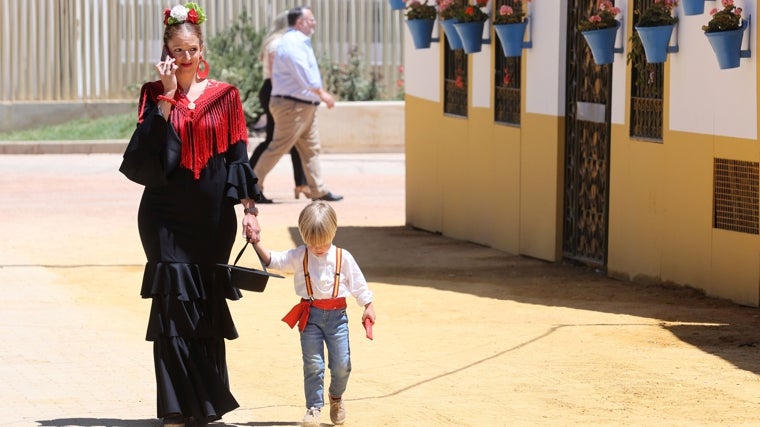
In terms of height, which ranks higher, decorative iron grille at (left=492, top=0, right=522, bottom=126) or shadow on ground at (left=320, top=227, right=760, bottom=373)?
decorative iron grille at (left=492, top=0, right=522, bottom=126)

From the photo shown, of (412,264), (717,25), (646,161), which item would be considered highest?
(717,25)

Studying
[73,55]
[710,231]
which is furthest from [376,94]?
[710,231]

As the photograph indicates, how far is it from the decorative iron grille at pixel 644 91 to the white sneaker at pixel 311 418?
15.7 feet

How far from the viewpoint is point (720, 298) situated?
32.8ft

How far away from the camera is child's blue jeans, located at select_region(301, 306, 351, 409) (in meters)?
6.55

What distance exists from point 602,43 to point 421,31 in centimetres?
304

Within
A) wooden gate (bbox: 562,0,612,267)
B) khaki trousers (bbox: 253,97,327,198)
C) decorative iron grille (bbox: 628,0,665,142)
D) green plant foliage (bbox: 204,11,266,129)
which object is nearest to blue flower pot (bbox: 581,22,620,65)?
decorative iron grille (bbox: 628,0,665,142)

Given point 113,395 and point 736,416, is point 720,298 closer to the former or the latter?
point 736,416

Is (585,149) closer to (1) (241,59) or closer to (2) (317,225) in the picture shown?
(2) (317,225)

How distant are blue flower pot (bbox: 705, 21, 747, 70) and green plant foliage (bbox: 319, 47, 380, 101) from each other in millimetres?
13655

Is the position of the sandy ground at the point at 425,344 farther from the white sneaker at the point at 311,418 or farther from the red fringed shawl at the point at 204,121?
the red fringed shawl at the point at 204,121

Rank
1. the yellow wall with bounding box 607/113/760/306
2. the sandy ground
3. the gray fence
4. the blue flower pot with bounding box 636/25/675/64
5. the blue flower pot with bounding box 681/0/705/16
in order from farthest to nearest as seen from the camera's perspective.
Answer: the gray fence → the blue flower pot with bounding box 636/25/675/64 → the yellow wall with bounding box 607/113/760/306 → the blue flower pot with bounding box 681/0/705/16 → the sandy ground

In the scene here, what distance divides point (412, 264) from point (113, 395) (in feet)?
16.4

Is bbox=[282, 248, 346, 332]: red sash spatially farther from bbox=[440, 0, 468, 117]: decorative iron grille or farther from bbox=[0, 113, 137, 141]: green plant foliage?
bbox=[0, 113, 137, 141]: green plant foliage
